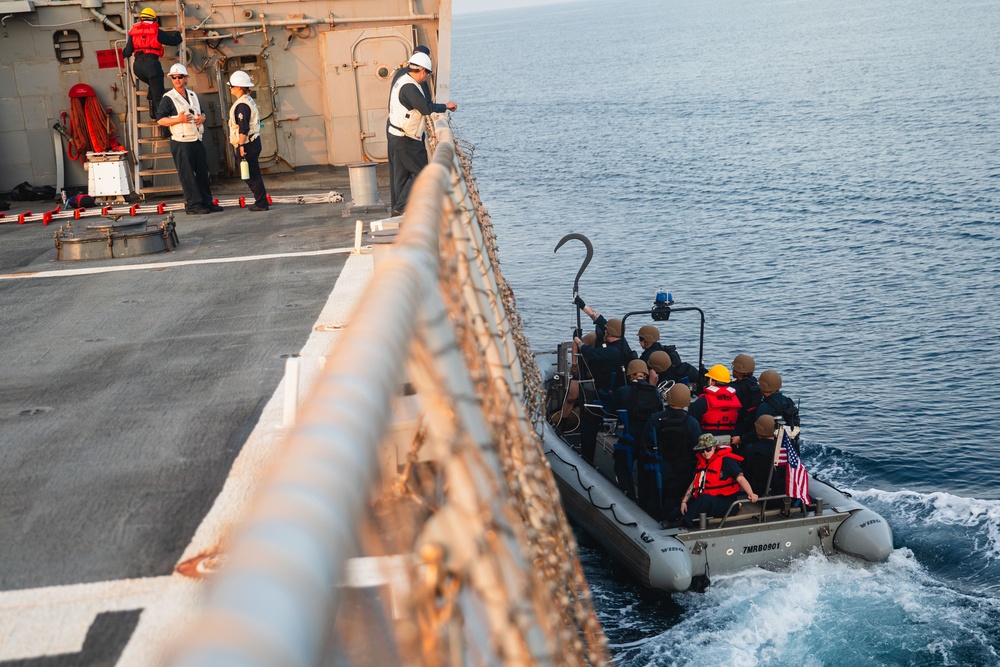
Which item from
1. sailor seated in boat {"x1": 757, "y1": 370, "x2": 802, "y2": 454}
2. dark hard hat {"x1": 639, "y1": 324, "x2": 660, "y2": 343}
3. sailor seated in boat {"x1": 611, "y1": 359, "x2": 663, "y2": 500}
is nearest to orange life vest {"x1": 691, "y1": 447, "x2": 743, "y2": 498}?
sailor seated in boat {"x1": 757, "y1": 370, "x2": 802, "y2": 454}

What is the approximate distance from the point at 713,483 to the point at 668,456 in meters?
0.70

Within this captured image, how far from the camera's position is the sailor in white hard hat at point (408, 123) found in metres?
10.2

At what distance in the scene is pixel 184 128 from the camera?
1278 centimetres

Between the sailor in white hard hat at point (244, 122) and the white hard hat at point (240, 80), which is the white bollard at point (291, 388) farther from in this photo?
the white hard hat at point (240, 80)

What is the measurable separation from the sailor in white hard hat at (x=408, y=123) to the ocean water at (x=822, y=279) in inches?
241

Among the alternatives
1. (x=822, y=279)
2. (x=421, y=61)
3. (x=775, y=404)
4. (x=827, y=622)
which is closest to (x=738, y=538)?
(x=827, y=622)

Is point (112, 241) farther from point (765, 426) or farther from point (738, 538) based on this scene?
point (738, 538)

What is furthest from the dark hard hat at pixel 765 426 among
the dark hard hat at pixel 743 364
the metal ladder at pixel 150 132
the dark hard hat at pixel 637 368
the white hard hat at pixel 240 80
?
the metal ladder at pixel 150 132

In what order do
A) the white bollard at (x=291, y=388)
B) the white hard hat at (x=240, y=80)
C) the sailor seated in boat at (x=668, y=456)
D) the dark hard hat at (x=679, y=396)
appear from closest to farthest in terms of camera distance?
the white bollard at (x=291, y=388), the dark hard hat at (x=679, y=396), the sailor seated in boat at (x=668, y=456), the white hard hat at (x=240, y=80)

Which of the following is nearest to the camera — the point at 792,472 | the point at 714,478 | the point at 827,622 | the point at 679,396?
the point at 679,396

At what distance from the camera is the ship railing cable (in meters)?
0.98

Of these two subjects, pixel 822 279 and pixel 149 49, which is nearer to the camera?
pixel 149 49

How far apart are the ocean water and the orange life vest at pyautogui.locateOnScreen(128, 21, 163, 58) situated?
9208 mm

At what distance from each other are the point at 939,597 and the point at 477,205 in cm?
939
